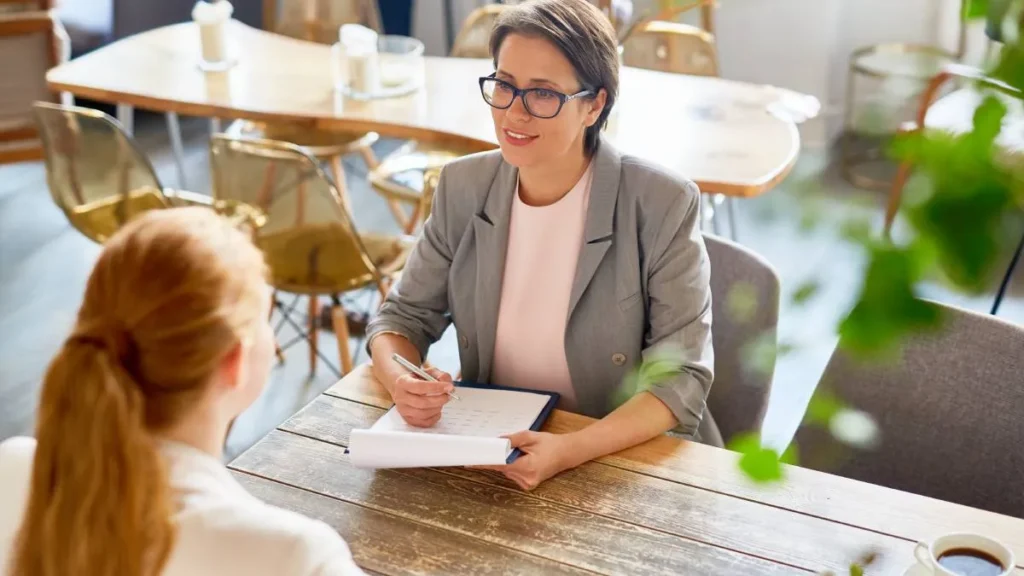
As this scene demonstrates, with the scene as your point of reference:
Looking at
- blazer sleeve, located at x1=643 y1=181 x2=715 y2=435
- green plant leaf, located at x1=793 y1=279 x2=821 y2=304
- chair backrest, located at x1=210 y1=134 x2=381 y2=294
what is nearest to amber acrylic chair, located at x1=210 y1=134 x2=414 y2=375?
chair backrest, located at x1=210 y1=134 x2=381 y2=294

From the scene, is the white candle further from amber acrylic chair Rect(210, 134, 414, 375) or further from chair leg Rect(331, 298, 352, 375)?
chair leg Rect(331, 298, 352, 375)

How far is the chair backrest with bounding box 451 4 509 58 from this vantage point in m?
3.74

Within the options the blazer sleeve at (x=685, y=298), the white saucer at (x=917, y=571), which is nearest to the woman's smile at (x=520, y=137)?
the blazer sleeve at (x=685, y=298)

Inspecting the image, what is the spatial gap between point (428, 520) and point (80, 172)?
1.90 m

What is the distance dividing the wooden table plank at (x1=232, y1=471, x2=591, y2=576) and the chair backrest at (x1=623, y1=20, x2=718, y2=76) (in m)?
2.37

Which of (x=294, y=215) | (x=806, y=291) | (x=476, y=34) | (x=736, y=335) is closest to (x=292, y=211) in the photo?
(x=294, y=215)

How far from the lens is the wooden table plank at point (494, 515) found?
4.29ft

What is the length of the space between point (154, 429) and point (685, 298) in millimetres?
883

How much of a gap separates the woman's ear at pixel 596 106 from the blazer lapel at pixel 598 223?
0.20 feet

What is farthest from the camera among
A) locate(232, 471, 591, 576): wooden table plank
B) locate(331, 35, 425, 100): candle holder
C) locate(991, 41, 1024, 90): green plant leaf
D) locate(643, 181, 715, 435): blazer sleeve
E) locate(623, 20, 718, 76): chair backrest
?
locate(623, 20, 718, 76): chair backrest

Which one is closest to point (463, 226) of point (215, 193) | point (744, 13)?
point (215, 193)

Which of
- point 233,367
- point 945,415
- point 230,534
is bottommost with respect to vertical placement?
point 945,415

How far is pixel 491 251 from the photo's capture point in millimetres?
1820

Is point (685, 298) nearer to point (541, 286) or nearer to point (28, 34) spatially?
point (541, 286)
